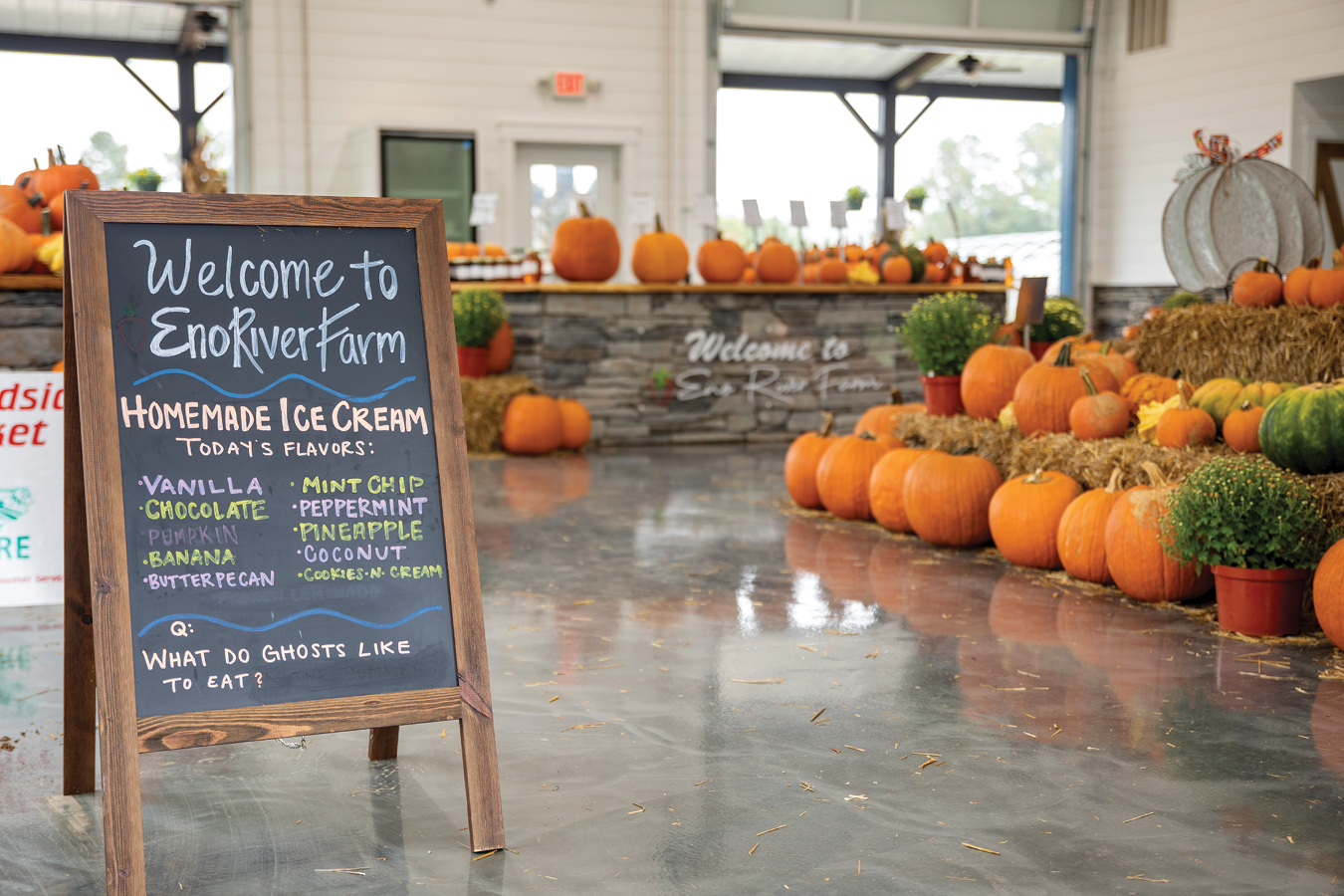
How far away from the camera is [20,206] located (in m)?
5.25

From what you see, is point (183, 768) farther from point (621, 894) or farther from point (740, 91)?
point (740, 91)

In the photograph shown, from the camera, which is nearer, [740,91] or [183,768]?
[183,768]

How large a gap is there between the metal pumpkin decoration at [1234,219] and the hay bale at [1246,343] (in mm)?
412

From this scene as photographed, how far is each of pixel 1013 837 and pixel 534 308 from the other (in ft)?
20.8

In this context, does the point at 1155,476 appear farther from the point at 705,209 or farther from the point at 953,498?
the point at 705,209

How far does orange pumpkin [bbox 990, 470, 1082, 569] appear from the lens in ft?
12.9

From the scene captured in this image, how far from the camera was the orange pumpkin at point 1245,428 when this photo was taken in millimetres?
3734

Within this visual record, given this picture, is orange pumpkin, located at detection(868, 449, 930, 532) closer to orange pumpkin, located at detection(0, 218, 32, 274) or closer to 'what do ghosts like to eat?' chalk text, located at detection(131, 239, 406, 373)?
'what do ghosts like to eat?' chalk text, located at detection(131, 239, 406, 373)

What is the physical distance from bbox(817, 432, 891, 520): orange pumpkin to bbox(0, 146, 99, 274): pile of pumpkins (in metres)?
3.42

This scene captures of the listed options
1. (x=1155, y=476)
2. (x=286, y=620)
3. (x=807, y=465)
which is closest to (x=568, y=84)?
(x=807, y=465)

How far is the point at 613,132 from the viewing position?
10.3m

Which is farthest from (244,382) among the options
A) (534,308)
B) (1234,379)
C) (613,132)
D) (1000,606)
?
(613,132)

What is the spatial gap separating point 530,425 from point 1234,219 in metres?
4.24

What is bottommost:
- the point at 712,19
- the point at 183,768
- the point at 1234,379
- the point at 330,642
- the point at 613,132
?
the point at 183,768
